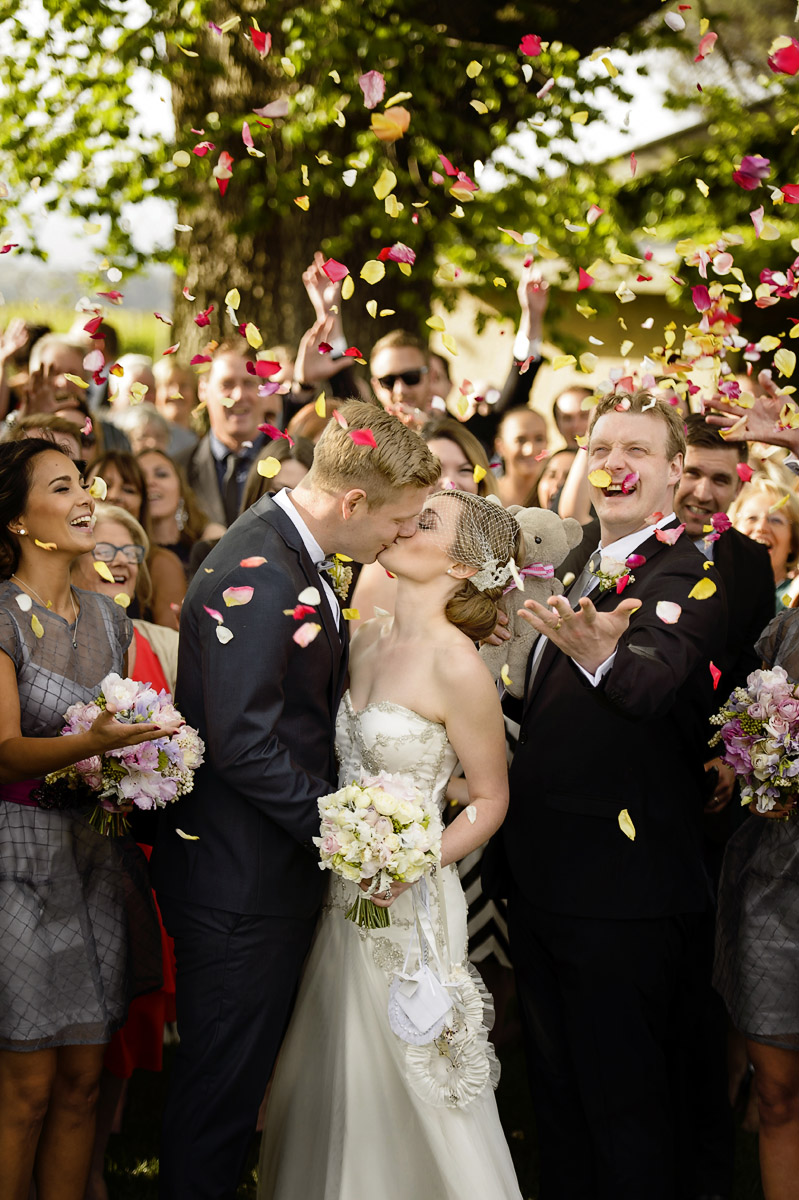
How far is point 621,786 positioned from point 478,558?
0.83m

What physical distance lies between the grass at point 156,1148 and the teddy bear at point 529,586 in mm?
1886

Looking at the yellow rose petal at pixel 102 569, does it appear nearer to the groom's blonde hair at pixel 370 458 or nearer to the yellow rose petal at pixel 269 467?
the yellow rose petal at pixel 269 467

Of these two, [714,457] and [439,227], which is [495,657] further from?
[439,227]

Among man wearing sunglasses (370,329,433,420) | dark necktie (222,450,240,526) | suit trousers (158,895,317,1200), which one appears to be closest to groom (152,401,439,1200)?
suit trousers (158,895,317,1200)

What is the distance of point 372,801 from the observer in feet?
10.6

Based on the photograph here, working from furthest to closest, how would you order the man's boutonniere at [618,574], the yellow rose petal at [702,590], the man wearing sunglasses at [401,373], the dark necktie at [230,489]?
the dark necktie at [230,489] → the man wearing sunglasses at [401,373] → the man's boutonniere at [618,574] → the yellow rose petal at [702,590]

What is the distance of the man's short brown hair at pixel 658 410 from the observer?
3898 millimetres

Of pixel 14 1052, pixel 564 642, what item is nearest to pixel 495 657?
pixel 564 642

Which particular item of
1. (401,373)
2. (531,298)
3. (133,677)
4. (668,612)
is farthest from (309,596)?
(401,373)

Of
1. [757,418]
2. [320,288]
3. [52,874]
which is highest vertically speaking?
[320,288]

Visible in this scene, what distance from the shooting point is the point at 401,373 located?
Result: 6500 millimetres

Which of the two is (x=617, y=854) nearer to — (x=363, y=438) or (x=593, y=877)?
(x=593, y=877)

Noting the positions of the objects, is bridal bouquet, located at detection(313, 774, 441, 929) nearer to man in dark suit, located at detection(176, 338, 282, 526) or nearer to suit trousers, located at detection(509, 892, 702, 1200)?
suit trousers, located at detection(509, 892, 702, 1200)

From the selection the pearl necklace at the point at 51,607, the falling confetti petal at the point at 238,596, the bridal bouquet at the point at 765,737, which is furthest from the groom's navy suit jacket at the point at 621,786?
the pearl necklace at the point at 51,607
